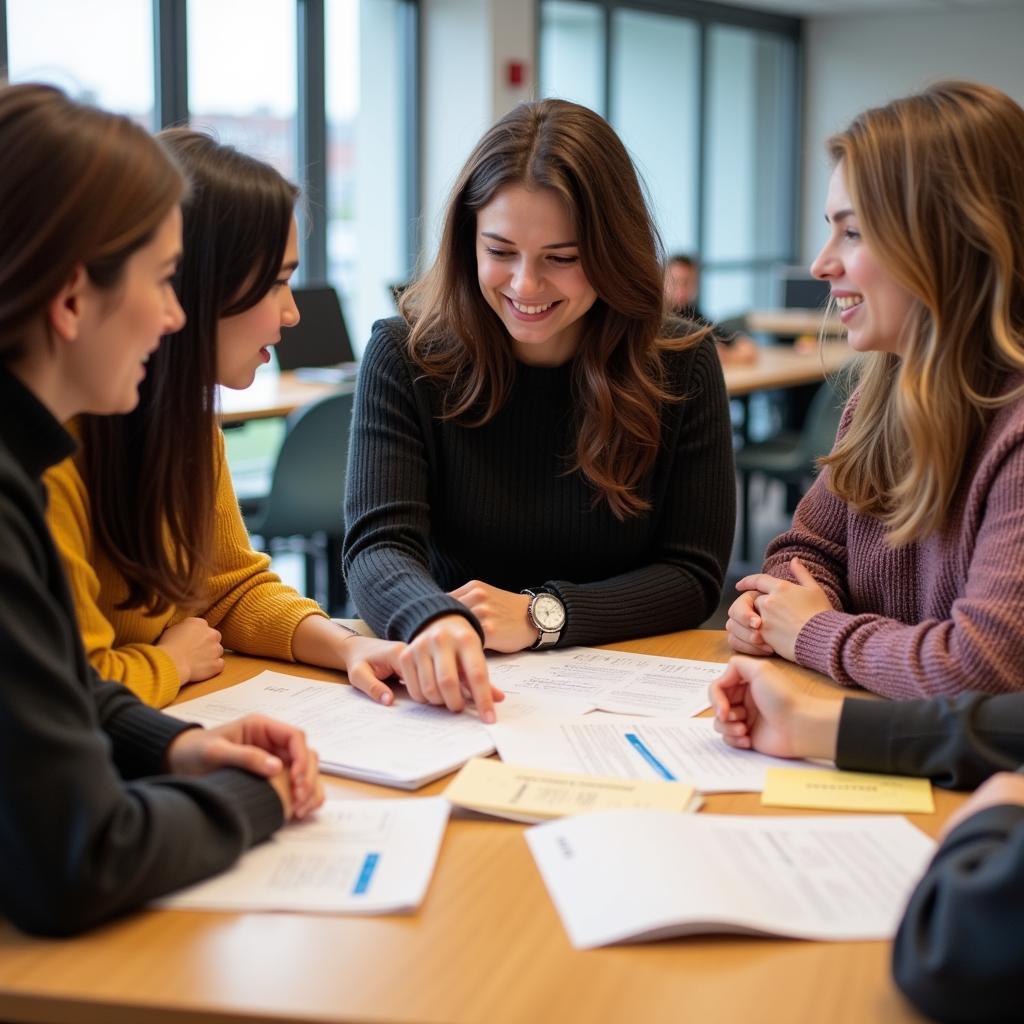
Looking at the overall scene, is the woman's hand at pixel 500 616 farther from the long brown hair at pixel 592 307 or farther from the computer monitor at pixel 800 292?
the computer monitor at pixel 800 292

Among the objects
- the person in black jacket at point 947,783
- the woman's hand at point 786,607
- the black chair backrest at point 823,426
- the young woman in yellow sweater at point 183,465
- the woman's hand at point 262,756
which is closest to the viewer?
the person in black jacket at point 947,783

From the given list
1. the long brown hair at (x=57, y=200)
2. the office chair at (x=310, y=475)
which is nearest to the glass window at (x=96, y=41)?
the office chair at (x=310, y=475)

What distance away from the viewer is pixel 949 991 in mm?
874

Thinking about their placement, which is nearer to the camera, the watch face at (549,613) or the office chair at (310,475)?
the watch face at (549,613)

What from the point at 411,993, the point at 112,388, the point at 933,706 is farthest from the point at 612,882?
the point at 112,388

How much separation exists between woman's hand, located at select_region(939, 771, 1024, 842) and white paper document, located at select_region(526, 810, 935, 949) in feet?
0.22

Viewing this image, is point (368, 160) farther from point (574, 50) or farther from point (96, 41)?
point (574, 50)

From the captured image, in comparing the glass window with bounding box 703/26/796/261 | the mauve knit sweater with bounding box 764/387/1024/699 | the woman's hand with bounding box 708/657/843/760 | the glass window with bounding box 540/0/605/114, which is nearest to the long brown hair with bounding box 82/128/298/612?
the woman's hand with bounding box 708/657/843/760

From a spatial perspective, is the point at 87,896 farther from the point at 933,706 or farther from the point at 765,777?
the point at 933,706

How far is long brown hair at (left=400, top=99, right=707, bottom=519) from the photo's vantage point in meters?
1.85

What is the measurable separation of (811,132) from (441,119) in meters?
4.59

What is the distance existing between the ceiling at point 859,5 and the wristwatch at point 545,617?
8.12 meters

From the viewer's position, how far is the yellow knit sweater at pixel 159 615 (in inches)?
54.1

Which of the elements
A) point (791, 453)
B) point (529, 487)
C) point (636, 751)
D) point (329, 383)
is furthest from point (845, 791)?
point (791, 453)
